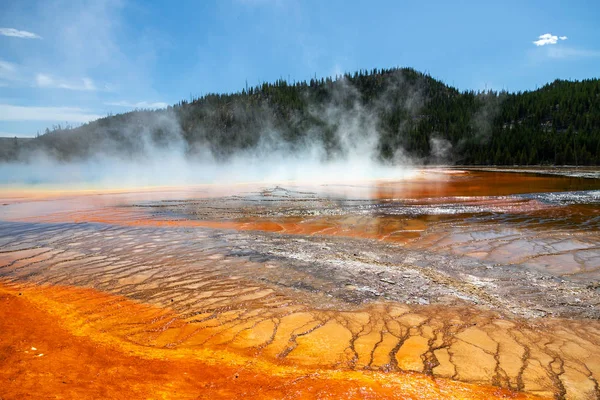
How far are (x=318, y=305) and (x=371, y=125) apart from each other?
3928 inches

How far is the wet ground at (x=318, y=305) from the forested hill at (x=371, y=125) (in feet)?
211

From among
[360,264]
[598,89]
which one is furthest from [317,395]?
[598,89]

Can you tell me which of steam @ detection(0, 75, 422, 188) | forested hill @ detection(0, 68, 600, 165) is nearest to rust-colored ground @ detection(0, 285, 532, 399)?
steam @ detection(0, 75, 422, 188)

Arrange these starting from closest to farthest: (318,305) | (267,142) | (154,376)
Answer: (154,376) → (318,305) → (267,142)

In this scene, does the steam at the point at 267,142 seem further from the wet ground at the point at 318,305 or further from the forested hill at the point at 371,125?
the wet ground at the point at 318,305

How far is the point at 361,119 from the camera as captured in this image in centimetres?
10850

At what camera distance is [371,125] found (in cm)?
10044

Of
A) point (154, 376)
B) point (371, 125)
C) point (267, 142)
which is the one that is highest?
point (371, 125)

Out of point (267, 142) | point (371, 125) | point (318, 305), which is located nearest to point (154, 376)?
point (318, 305)

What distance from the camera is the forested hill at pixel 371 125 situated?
72875 mm

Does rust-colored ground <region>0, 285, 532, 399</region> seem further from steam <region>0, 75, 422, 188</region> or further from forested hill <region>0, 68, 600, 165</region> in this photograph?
forested hill <region>0, 68, 600, 165</region>

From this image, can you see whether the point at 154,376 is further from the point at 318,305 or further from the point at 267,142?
the point at 267,142

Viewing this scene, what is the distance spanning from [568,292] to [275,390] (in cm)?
491

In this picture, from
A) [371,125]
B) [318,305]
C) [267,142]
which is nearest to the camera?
[318,305]
